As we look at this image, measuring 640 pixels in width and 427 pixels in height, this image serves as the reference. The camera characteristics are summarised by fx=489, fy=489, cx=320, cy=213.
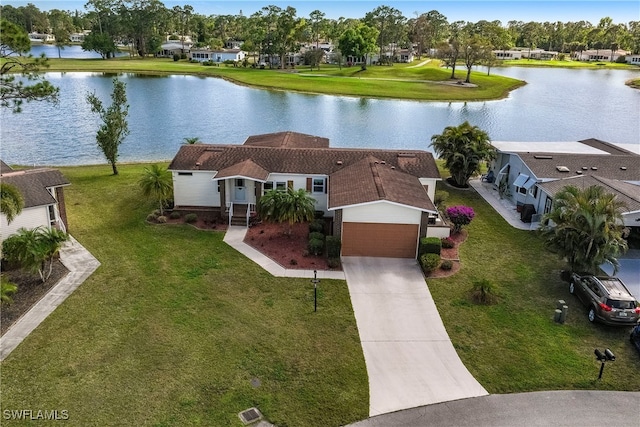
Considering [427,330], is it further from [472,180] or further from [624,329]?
[472,180]

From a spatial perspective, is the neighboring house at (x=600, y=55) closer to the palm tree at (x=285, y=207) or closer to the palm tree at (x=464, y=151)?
the palm tree at (x=464, y=151)

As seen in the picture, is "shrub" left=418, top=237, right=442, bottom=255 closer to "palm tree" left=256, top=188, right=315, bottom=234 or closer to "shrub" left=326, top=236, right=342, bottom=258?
"shrub" left=326, top=236, right=342, bottom=258

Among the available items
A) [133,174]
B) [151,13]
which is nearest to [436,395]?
[133,174]

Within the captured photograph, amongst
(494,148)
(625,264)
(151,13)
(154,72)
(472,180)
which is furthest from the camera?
(151,13)

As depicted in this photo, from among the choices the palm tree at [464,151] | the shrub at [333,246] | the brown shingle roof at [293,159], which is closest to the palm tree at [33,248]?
the brown shingle roof at [293,159]

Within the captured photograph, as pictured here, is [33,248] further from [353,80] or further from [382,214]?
[353,80]

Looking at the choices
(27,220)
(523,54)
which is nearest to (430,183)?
(27,220)
